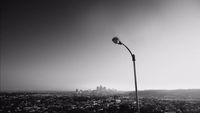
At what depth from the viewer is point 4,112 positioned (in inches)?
1641

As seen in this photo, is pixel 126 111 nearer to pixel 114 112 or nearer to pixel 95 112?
pixel 114 112

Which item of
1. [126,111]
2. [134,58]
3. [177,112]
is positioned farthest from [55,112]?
[134,58]

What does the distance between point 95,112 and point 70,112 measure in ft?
20.4

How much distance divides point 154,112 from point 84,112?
51.1 feet

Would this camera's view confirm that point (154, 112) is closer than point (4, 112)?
Yes

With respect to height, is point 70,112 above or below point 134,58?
below

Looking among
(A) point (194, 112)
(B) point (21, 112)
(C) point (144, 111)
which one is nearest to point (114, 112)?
(C) point (144, 111)

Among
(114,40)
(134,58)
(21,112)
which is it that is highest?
(114,40)

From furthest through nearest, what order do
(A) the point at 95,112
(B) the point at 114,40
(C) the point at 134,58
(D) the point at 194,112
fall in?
1. (A) the point at 95,112
2. (D) the point at 194,112
3. (C) the point at 134,58
4. (B) the point at 114,40

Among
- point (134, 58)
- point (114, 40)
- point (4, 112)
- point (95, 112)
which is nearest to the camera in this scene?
point (114, 40)

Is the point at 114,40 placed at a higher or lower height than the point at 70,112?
higher

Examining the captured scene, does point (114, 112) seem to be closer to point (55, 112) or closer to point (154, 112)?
point (154, 112)

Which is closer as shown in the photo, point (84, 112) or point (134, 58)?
point (134, 58)

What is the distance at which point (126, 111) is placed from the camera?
39.0m
